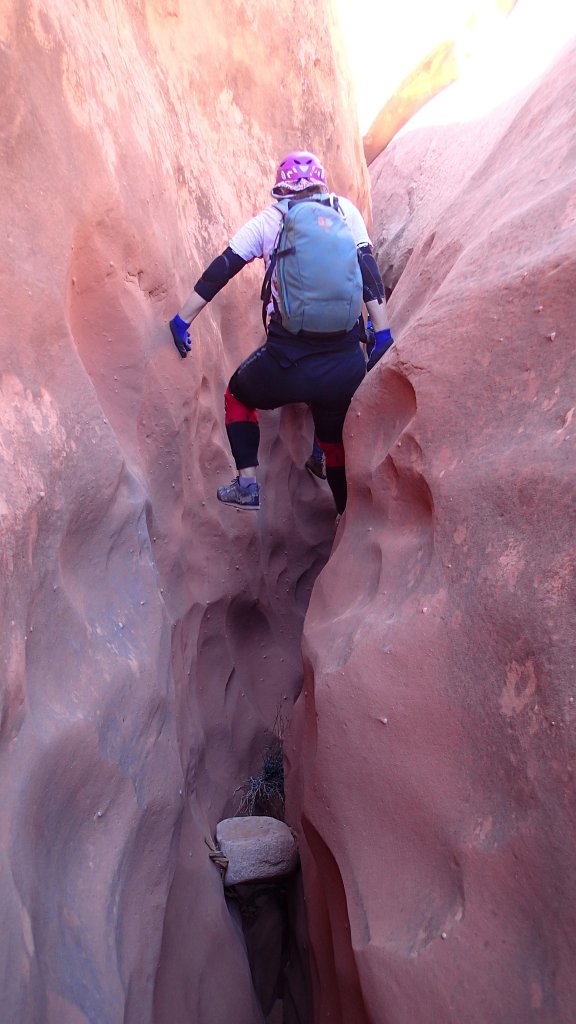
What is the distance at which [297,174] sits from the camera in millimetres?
3160

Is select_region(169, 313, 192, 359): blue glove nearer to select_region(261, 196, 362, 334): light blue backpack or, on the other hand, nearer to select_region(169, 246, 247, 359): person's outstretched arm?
select_region(169, 246, 247, 359): person's outstretched arm

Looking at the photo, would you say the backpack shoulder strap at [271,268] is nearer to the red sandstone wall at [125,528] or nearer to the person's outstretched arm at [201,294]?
the person's outstretched arm at [201,294]

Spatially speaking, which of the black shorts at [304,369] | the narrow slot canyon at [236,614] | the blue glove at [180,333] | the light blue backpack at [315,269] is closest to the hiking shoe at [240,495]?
the narrow slot canyon at [236,614]

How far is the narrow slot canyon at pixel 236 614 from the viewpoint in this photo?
1.75m

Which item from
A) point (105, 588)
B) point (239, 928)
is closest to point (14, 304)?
point (105, 588)

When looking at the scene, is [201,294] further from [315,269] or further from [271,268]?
[315,269]

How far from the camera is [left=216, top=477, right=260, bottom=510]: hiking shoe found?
3359 mm

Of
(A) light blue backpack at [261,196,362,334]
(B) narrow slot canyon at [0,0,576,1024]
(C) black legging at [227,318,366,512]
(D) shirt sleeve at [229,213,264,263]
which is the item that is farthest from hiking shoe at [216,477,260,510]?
(D) shirt sleeve at [229,213,264,263]

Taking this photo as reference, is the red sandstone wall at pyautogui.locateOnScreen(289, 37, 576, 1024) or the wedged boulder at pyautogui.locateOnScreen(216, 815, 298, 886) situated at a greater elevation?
the red sandstone wall at pyautogui.locateOnScreen(289, 37, 576, 1024)

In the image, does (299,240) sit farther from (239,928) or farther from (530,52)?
(530,52)

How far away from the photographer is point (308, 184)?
10.4 feet

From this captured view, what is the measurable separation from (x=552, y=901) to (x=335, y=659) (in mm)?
934

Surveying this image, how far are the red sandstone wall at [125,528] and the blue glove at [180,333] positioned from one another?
62 mm

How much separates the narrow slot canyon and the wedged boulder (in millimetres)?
12
